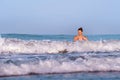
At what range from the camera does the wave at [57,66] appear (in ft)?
26.6

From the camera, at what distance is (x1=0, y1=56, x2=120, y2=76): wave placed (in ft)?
26.6

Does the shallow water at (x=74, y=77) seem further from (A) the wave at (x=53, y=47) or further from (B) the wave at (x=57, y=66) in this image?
(A) the wave at (x=53, y=47)

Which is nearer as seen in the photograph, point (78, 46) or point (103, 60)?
point (103, 60)

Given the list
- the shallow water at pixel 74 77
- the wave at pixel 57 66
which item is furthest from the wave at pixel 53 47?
the shallow water at pixel 74 77

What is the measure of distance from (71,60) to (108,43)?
7.59 meters

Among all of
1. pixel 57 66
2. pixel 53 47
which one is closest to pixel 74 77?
pixel 57 66

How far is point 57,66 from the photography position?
8.59m

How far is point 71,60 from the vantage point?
9.41m

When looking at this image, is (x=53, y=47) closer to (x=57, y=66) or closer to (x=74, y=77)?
(x=57, y=66)

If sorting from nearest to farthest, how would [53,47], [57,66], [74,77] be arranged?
1. [74,77]
2. [57,66]
3. [53,47]

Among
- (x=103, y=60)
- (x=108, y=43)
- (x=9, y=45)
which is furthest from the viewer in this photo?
(x=108, y=43)

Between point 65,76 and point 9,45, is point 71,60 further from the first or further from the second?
point 9,45

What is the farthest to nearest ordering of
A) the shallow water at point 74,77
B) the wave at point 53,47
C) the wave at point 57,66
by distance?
the wave at point 53,47, the wave at point 57,66, the shallow water at point 74,77

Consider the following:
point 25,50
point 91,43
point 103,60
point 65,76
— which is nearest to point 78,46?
point 91,43
